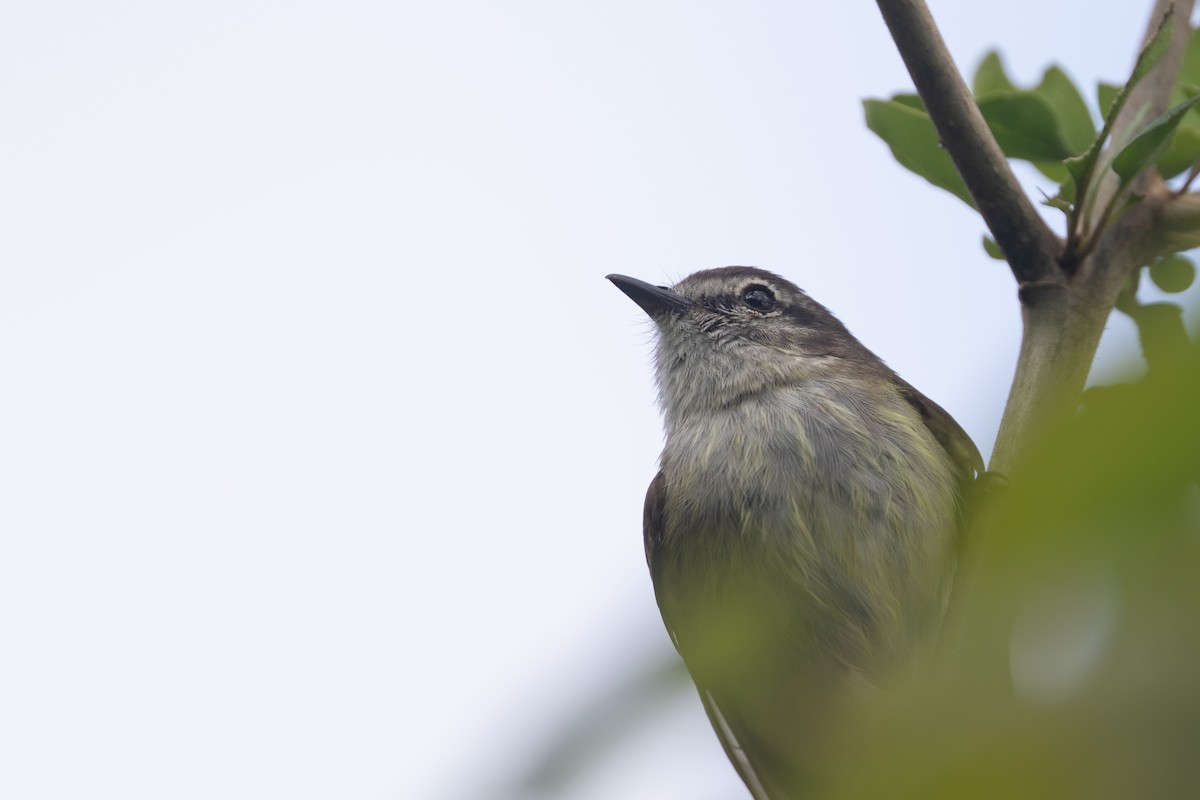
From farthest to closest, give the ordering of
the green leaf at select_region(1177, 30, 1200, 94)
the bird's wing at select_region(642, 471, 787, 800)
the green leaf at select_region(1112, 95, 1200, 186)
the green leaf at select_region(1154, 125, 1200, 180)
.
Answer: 1. the bird's wing at select_region(642, 471, 787, 800)
2. the green leaf at select_region(1177, 30, 1200, 94)
3. the green leaf at select_region(1154, 125, 1200, 180)
4. the green leaf at select_region(1112, 95, 1200, 186)

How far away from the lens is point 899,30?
8.42 feet

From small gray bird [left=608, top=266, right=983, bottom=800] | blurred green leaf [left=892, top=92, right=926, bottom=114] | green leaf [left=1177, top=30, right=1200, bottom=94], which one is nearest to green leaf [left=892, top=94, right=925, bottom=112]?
blurred green leaf [left=892, top=92, right=926, bottom=114]

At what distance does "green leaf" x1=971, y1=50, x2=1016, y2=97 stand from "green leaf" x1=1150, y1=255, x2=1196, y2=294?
0.69 metres

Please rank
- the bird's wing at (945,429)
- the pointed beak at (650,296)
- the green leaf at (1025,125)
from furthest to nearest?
1. the pointed beak at (650,296)
2. the bird's wing at (945,429)
3. the green leaf at (1025,125)

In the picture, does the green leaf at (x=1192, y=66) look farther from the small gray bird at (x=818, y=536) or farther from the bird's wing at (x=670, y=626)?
the bird's wing at (x=670, y=626)

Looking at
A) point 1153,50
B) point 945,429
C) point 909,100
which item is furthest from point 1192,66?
point 945,429

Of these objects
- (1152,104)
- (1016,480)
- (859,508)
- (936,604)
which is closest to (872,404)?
(859,508)

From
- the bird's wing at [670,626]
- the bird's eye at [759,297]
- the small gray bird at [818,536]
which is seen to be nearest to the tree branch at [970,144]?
the small gray bird at [818,536]

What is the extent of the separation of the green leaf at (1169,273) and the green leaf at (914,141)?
518 mm

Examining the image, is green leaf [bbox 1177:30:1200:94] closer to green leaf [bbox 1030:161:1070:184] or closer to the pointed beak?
green leaf [bbox 1030:161:1070:184]

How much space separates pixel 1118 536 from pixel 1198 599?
0.04m

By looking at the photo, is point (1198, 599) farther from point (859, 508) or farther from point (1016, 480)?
point (859, 508)

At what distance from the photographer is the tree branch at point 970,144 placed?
8.42ft

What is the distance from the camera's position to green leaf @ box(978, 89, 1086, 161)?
3.13m
